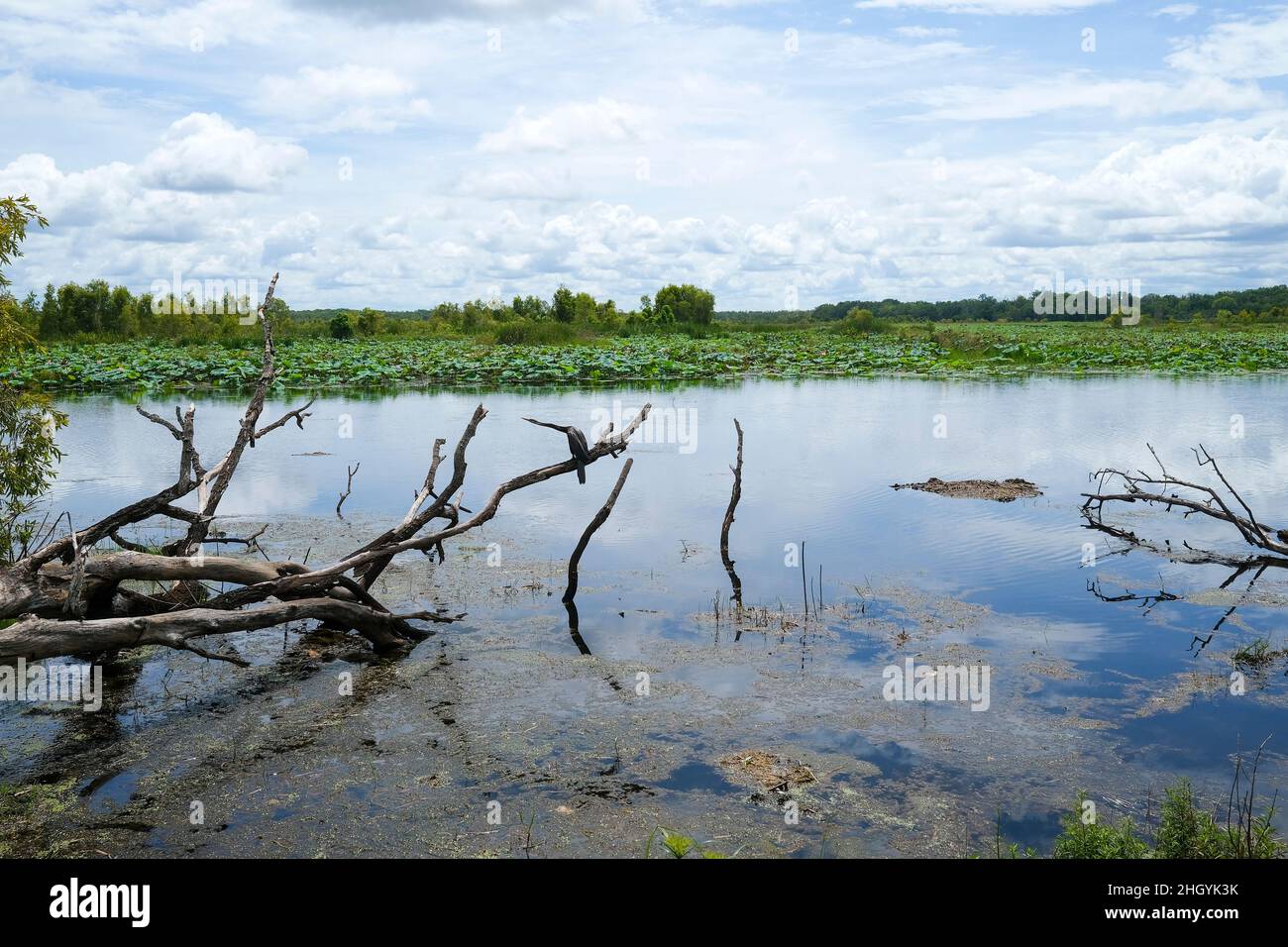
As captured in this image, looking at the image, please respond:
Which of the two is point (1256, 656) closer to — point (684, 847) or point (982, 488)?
point (684, 847)

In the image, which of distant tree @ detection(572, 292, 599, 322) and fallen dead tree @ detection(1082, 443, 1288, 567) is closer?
fallen dead tree @ detection(1082, 443, 1288, 567)

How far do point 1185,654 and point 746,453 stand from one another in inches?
431

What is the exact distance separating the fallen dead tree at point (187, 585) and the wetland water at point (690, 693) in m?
0.51

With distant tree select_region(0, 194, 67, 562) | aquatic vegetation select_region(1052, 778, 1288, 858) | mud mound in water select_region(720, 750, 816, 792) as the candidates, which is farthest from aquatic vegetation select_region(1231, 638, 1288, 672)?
distant tree select_region(0, 194, 67, 562)

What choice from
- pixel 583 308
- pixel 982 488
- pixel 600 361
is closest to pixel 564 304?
pixel 583 308

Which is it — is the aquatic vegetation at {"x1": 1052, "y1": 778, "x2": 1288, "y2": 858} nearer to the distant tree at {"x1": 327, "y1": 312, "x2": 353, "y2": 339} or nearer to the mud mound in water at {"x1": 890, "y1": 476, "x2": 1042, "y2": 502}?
the mud mound in water at {"x1": 890, "y1": 476, "x2": 1042, "y2": 502}

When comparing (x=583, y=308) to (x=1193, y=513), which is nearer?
(x=1193, y=513)

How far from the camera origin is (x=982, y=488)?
15133mm

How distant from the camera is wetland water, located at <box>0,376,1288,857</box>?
5656 mm

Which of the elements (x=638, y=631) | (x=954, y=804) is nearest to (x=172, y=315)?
(x=638, y=631)

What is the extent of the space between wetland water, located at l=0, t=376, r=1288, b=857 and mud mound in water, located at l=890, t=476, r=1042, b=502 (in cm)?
38

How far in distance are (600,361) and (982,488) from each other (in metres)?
22.8
